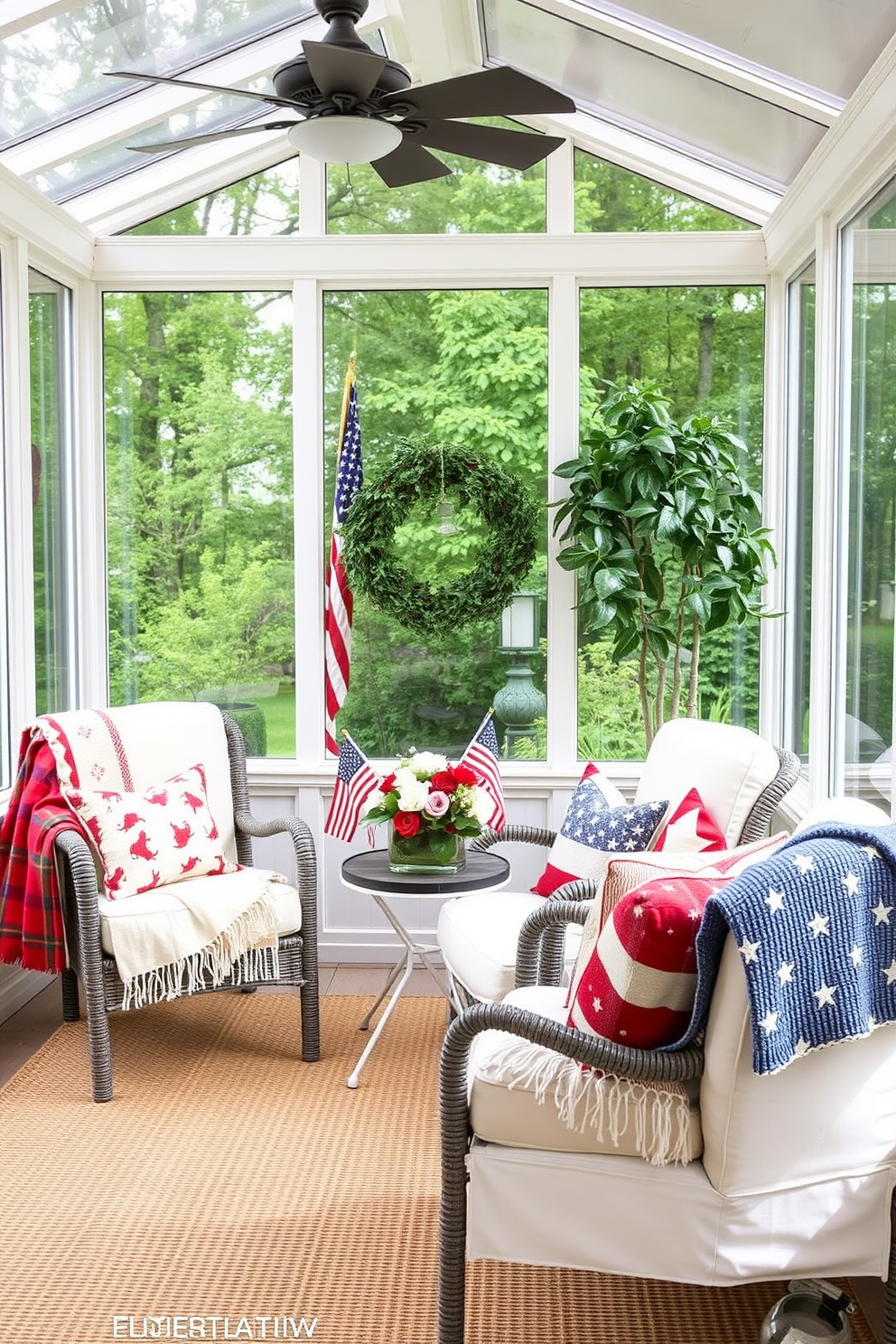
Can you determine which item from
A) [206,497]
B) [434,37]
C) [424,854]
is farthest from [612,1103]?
[434,37]

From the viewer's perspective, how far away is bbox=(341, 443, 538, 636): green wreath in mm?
4555

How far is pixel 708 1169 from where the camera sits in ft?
6.64

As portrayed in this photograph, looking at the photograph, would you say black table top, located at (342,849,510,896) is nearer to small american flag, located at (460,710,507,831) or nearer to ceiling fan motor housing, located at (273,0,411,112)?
small american flag, located at (460,710,507,831)

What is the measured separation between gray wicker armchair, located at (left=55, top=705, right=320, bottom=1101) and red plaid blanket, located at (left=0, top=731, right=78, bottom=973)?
4 cm

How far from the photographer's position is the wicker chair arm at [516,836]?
378cm

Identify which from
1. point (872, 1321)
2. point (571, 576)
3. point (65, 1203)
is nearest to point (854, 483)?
point (571, 576)

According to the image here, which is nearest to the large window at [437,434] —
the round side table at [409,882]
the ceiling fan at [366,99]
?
the round side table at [409,882]

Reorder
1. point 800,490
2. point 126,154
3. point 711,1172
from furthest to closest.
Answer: point 126,154, point 800,490, point 711,1172

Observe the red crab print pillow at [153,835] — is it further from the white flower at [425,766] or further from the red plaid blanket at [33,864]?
the white flower at [425,766]

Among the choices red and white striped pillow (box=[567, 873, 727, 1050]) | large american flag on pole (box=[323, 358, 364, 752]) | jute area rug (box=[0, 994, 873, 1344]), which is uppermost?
large american flag on pole (box=[323, 358, 364, 752])

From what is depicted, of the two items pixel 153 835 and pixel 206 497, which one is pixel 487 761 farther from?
pixel 206 497

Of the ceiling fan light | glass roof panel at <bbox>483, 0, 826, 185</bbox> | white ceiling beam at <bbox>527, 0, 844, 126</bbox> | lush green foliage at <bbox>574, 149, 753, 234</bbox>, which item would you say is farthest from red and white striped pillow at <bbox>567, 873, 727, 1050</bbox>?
lush green foliage at <bbox>574, 149, 753, 234</bbox>

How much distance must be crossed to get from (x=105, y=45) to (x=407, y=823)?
2.43 meters

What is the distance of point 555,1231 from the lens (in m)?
2.07
